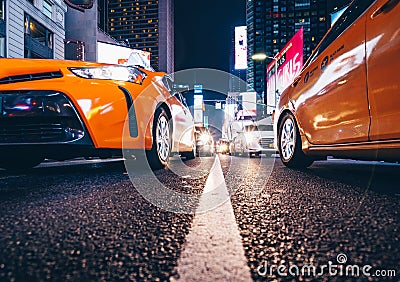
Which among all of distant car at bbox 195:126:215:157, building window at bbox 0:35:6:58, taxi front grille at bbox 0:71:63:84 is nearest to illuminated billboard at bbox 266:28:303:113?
distant car at bbox 195:126:215:157

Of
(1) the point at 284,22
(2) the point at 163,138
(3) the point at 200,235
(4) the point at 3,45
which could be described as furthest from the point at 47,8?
(1) the point at 284,22

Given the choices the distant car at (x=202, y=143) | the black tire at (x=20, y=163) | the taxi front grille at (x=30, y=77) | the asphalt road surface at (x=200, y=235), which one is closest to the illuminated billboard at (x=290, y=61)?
the distant car at (x=202, y=143)

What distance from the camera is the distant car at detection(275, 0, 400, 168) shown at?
2.71m

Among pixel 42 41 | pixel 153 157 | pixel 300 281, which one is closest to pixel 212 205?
pixel 300 281

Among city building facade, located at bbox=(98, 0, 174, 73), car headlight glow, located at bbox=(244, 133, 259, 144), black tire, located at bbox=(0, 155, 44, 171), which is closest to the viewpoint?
black tire, located at bbox=(0, 155, 44, 171)

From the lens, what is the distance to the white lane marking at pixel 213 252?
3.58ft

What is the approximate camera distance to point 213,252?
1.32 m

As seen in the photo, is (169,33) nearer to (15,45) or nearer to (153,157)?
(15,45)

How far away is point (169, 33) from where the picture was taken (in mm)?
136375

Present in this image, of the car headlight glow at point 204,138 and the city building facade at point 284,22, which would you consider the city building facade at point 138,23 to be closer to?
the city building facade at point 284,22

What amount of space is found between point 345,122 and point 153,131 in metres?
2.30

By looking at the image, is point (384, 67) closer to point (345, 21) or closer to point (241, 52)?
point (345, 21)

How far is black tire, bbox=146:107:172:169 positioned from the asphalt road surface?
1841 millimetres

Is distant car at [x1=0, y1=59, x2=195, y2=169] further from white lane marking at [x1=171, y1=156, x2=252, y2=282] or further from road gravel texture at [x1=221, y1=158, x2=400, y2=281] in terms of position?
white lane marking at [x1=171, y1=156, x2=252, y2=282]
